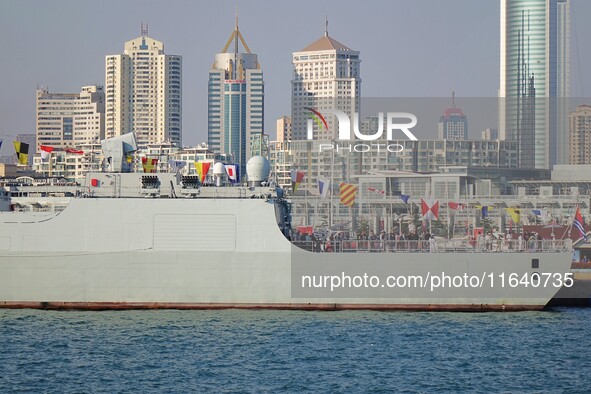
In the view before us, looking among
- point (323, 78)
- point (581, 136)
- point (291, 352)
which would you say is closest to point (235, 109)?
point (323, 78)

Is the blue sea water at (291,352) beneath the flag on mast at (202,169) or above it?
beneath

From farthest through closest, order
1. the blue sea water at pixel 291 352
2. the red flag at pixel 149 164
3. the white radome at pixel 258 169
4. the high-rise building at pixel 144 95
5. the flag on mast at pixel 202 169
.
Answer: the high-rise building at pixel 144 95 → the flag on mast at pixel 202 169 → the red flag at pixel 149 164 → the white radome at pixel 258 169 → the blue sea water at pixel 291 352

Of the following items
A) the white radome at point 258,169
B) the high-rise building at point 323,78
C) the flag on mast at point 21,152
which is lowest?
the white radome at point 258,169

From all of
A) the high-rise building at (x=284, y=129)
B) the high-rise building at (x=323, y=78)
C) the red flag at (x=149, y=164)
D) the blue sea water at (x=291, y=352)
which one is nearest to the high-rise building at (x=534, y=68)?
the high-rise building at (x=323, y=78)

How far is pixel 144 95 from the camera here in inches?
6304

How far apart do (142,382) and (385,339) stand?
24.0 ft

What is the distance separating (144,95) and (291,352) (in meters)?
139

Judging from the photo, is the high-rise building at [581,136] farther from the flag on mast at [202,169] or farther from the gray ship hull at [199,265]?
the gray ship hull at [199,265]

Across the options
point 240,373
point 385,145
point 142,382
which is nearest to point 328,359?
point 240,373

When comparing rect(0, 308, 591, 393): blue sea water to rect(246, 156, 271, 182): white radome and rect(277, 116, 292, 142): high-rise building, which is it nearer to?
rect(246, 156, 271, 182): white radome

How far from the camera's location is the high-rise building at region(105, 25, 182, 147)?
159000 mm

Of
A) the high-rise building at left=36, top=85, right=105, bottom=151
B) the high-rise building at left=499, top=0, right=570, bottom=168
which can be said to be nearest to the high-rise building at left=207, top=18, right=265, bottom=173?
the high-rise building at left=36, top=85, right=105, bottom=151

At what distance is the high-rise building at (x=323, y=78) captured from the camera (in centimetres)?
17525

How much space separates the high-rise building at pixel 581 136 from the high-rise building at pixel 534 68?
23.5 ft
